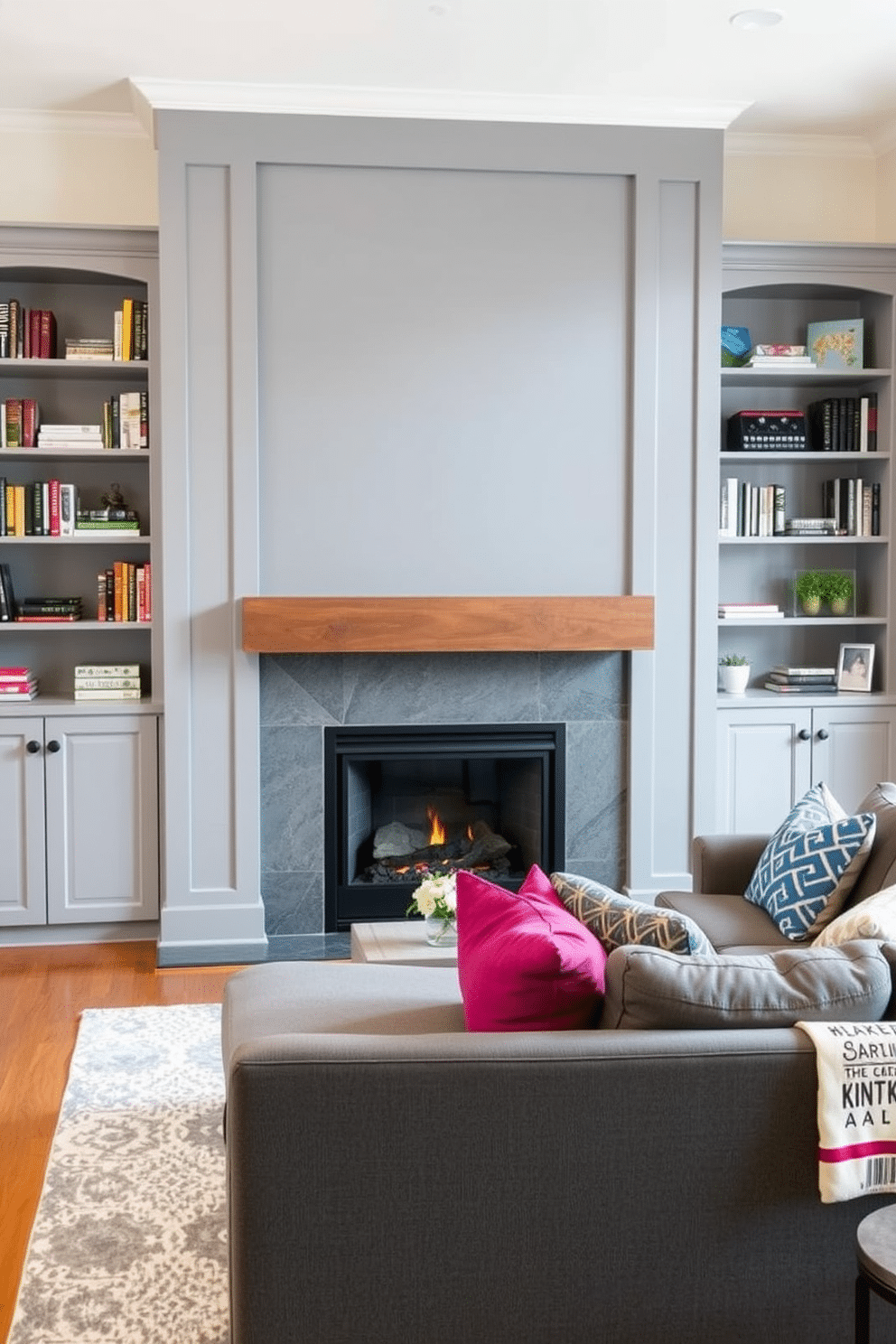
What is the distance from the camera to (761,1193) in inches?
82.4

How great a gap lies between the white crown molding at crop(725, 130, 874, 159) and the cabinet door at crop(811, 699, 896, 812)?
7.03 ft

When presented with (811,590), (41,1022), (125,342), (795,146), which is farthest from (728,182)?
(41,1022)

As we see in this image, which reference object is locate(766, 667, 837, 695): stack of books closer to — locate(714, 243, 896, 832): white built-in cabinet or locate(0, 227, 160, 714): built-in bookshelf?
locate(714, 243, 896, 832): white built-in cabinet

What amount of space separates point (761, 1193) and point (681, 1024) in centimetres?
26

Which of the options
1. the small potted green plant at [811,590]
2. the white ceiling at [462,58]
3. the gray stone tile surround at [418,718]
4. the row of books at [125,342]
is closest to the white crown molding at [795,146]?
the white ceiling at [462,58]

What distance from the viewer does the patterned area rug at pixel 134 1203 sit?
100 inches

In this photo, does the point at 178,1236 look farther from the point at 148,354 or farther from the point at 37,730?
the point at 148,354

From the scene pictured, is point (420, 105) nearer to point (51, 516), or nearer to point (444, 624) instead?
point (444, 624)

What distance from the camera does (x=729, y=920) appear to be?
3.58m

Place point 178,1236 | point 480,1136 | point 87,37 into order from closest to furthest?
point 480,1136 → point 178,1236 → point 87,37

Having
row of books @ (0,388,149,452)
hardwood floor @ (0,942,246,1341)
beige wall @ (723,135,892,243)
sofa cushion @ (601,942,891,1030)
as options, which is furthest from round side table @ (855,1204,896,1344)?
beige wall @ (723,135,892,243)

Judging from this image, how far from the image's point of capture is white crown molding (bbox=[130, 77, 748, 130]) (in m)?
4.74

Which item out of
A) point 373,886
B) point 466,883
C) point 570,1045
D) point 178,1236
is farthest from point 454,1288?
point 373,886

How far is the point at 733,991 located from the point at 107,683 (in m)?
3.46
